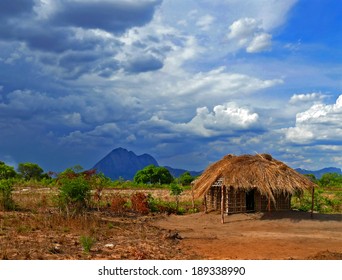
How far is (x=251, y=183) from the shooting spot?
19188 millimetres

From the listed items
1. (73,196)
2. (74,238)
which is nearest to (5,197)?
(73,196)

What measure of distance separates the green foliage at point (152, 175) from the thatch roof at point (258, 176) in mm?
25411

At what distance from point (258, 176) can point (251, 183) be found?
0.59m

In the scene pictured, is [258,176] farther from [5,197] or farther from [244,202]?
[5,197]

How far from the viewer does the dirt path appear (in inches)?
468

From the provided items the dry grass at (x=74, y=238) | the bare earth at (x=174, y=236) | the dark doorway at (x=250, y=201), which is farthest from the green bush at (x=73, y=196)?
the dark doorway at (x=250, y=201)

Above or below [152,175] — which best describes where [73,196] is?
below

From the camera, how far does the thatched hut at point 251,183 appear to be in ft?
62.8

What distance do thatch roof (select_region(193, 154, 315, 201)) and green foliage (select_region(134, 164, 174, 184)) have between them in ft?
83.4

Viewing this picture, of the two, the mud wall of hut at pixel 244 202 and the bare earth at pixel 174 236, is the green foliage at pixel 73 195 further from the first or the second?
the mud wall of hut at pixel 244 202

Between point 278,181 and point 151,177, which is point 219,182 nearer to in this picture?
point 278,181

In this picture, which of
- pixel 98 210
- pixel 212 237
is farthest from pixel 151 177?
pixel 212 237

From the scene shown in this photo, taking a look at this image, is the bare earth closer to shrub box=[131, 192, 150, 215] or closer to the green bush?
shrub box=[131, 192, 150, 215]
